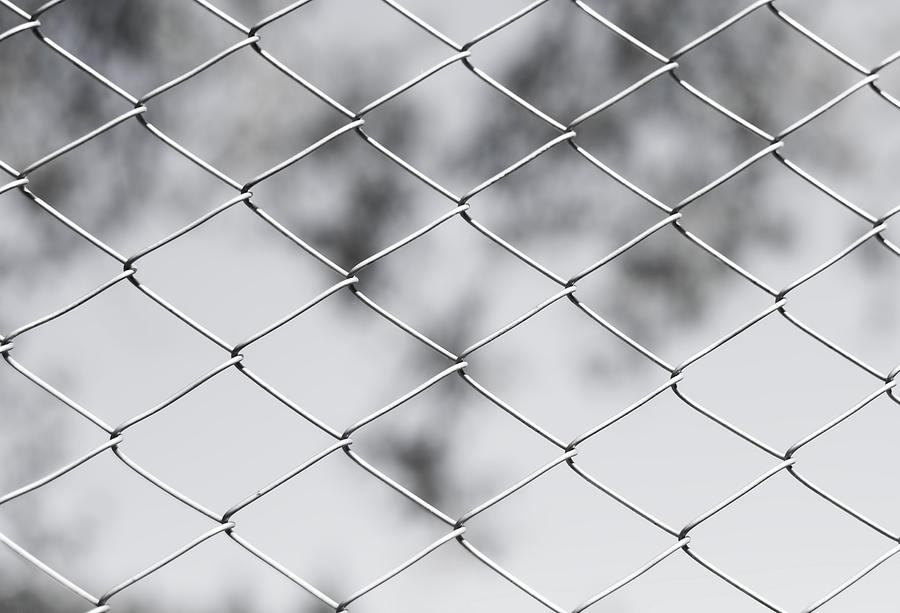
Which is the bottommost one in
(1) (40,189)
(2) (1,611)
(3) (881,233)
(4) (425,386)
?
(2) (1,611)

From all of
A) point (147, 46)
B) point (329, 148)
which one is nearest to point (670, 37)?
point (329, 148)

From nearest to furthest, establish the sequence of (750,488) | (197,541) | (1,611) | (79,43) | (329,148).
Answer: (197,541)
(750,488)
(1,611)
(79,43)
(329,148)

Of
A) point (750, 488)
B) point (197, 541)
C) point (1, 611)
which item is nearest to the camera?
point (197, 541)

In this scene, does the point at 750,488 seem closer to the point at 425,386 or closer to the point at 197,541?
the point at 425,386

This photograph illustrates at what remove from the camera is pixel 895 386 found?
115cm

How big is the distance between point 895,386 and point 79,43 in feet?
6.87

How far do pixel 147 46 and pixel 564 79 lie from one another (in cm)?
116

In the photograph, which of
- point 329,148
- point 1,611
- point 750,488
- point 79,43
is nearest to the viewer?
point 750,488

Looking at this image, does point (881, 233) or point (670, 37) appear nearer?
point (881, 233)

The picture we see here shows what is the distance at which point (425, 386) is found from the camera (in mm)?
1009

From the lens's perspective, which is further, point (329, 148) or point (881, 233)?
point (329, 148)

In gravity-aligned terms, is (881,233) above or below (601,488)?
above

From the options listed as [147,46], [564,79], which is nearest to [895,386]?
[564,79]

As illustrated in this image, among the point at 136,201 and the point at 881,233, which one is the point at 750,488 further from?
the point at 136,201
